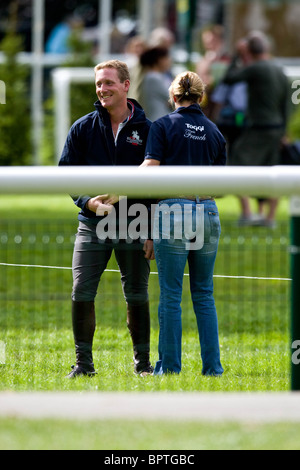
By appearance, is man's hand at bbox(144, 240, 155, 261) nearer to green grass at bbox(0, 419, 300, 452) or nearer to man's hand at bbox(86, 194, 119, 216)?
man's hand at bbox(86, 194, 119, 216)

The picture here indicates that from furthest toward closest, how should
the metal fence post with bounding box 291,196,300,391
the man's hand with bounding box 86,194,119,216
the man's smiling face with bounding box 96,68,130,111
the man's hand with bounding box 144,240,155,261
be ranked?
the man's smiling face with bounding box 96,68,130,111
the man's hand with bounding box 144,240,155,261
the man's hand with bounding box 86,194,119,216
the metal fence post with bounding box 291,196,300,391

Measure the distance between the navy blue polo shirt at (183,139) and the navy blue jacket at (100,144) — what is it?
0.23 m

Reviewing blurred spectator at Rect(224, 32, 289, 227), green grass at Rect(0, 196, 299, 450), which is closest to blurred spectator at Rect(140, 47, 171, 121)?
green grass at Rect(0, 196, 299, 450)

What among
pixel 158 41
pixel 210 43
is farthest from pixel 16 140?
pixel 158 41

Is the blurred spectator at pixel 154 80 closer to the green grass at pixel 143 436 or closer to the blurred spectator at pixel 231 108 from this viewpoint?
the blurred spectator at pixel 231 108

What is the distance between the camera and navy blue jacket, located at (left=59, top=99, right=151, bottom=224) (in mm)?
5363

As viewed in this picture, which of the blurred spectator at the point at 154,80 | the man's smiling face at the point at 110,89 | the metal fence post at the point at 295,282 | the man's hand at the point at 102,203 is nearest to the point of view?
the metal fence post at the point at 295,282

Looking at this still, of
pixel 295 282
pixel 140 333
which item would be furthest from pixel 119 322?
pixel 295 282

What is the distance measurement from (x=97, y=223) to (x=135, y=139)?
0.50 m

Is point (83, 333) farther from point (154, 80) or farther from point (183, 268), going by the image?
point (154, 80)

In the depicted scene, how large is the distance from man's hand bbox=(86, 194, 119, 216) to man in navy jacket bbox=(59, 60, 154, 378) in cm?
13

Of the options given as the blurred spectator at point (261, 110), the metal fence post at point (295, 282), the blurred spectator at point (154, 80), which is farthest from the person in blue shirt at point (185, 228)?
the blurred spectator at point (261, 110)

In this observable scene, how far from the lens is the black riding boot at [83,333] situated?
534 cm
